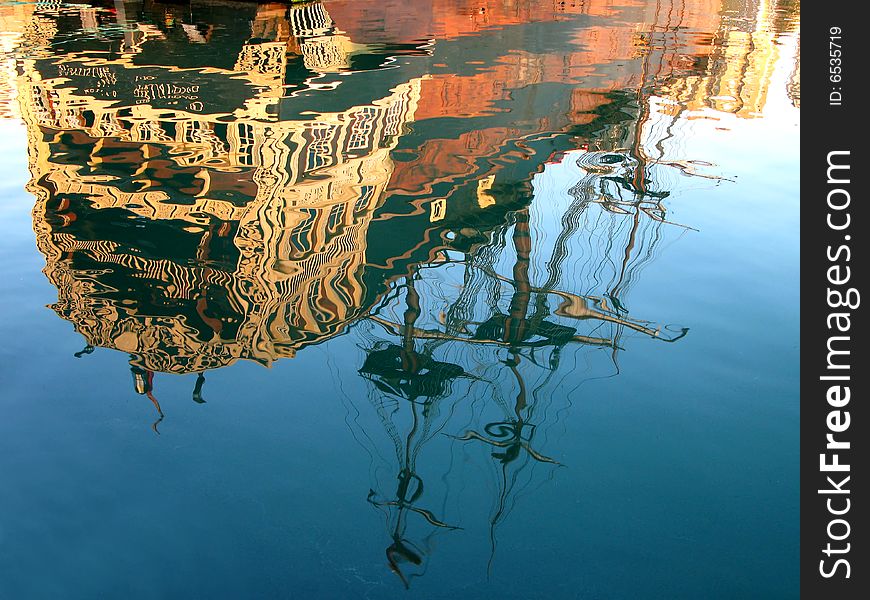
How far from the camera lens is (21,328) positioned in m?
→ 5.00

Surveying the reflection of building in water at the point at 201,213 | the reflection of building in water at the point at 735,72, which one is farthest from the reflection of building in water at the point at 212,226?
the reflection of building in water at the point at 735,72

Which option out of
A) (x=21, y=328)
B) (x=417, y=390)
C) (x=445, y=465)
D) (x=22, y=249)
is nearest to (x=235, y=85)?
(x=22, y=249)

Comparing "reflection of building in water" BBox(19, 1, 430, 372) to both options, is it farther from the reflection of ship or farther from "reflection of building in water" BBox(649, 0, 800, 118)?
"reflection of building in water" BBox(649, 0, 800, 118)

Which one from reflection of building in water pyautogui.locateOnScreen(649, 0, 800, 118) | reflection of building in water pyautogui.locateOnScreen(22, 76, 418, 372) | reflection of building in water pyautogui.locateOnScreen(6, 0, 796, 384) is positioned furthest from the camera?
reflection of building in water pyautogui.locateOnScreen(649, 0, 800, 118)

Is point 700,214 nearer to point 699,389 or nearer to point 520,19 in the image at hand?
point 699,389

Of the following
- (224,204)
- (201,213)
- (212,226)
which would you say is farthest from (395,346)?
(224,204)

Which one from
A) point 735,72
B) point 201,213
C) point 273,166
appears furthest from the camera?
point 735,72

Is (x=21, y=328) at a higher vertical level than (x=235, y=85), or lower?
lower

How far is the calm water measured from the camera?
10.6 feet

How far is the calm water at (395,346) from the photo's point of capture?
3.22m

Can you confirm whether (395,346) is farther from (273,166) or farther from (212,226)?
(273,166)

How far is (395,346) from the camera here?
476cm

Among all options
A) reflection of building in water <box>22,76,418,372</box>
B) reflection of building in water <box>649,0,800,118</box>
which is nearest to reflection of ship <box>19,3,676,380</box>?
reflection of building in water <box>22,76,418,372</box>

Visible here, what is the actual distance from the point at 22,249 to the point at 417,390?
3.61 m
